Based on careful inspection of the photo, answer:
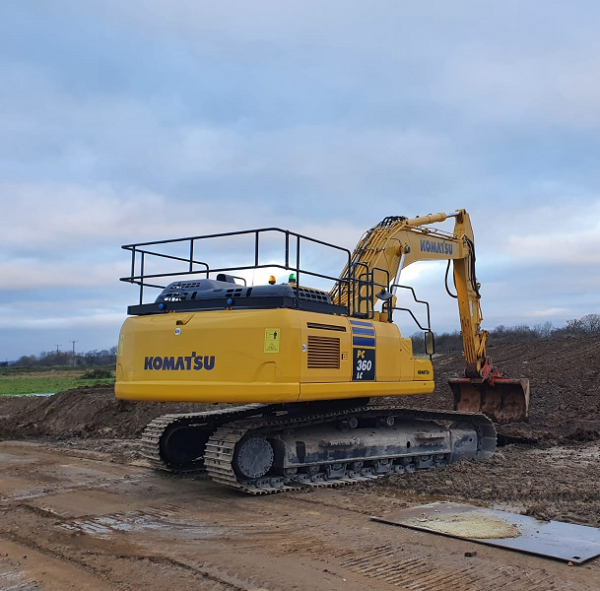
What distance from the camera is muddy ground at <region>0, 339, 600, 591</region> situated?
199 inches

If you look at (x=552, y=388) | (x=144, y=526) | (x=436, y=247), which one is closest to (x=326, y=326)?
(x=144, y=526)

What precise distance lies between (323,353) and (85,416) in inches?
416

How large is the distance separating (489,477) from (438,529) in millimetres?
2953

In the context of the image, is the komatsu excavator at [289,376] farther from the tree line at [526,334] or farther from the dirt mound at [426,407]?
the tree line at [526,334]

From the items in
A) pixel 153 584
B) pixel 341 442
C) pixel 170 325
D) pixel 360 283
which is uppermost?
pixel 360 283

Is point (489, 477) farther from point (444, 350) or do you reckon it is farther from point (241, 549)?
point (444, 350)

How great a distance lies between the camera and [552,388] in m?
18.3

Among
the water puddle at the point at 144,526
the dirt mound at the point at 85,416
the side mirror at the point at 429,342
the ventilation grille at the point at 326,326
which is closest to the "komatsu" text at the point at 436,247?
the side mirror at the point at 429,342

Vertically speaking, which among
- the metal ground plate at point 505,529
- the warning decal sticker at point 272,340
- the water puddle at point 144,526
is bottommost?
the water puddle at point 144,526

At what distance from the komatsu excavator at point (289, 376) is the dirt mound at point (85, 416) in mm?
6173

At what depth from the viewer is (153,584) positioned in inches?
195

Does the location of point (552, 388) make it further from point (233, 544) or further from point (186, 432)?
point (233, 544)

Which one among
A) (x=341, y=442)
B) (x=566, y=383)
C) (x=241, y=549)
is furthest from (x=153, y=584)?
(x=566, y=383)

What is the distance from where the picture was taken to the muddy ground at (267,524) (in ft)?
16.6
